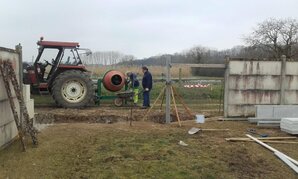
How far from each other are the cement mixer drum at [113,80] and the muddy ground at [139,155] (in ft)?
16.3

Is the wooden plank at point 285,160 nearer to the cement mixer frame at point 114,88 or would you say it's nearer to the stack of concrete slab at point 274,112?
the stack of concrete slab at point 274,112

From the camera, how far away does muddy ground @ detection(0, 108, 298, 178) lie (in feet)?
21.4

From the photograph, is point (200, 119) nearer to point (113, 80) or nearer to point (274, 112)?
point (274, 112)

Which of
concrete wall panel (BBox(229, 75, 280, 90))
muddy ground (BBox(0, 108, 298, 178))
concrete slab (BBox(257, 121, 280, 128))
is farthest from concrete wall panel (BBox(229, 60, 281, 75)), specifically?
muddy ground (BBox(0, 108, 298, 178))

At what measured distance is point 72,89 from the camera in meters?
15.0

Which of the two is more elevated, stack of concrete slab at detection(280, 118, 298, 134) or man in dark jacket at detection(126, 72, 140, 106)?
man in dark jacket at detection(126, 72, 140, 106)

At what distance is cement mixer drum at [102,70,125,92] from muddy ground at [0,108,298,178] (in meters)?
4.97

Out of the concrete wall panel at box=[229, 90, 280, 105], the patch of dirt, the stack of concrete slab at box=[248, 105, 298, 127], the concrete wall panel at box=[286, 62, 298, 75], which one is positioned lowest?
the patch of dirt

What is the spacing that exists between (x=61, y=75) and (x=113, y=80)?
2.14 meters

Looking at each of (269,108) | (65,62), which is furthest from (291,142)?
(65,62)

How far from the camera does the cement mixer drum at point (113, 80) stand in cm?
1561

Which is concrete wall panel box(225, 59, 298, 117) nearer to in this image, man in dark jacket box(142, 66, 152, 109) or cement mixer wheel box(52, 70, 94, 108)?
man in dark jacket box(142, 66, 152, 109)

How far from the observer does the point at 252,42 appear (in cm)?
3684

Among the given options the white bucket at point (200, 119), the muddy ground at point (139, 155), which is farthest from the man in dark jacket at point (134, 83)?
the muddy ground at point (139, 155)
